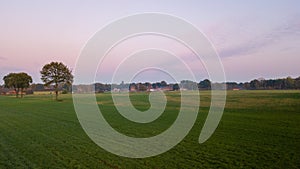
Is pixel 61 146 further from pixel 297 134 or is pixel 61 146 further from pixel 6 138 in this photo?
pixel 297 134

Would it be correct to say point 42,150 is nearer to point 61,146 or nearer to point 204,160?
point 61,146

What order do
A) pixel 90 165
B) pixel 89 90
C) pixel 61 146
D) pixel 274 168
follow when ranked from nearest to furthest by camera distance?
pixel 274 168 → pixel 90 165 → pixel 61 146 → pixel 89 90

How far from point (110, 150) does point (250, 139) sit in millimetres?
8087

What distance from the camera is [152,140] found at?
15.1 m

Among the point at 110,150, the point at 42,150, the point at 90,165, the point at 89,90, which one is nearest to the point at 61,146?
the point at 42,150

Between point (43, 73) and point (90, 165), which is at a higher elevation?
point (43, 73)

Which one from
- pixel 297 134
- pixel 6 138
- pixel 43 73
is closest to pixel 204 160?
pixel 297 134

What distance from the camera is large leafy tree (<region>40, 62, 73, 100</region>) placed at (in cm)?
7188

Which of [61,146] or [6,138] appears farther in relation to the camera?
[6,138]

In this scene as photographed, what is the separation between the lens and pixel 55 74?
7275 centimetres

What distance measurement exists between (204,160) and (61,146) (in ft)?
24.6

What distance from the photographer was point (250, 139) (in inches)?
577

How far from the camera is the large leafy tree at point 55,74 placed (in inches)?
2830

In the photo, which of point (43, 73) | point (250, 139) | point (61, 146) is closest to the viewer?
point (61, 146)
